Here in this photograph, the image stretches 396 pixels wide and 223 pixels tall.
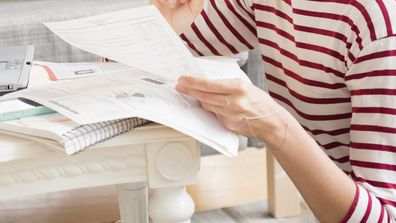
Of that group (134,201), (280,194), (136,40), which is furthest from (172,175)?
(280,194)

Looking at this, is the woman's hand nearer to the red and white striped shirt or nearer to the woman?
the woman

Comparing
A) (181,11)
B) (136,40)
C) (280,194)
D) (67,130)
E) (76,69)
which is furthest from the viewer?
(280,194)

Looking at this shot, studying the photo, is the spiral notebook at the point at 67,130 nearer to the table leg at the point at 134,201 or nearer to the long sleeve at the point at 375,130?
the long sleeve at the point at 375,130

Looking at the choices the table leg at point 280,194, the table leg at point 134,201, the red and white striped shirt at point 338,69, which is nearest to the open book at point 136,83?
the red and white striped shirt at point 338,69

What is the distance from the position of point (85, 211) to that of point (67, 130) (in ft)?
3.50

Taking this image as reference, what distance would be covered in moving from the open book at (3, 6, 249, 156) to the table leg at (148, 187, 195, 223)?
10 centimetres

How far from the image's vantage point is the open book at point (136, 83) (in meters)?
0.79

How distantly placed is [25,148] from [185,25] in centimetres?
45

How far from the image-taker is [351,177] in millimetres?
924

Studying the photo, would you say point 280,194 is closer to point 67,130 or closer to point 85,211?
point 85,211

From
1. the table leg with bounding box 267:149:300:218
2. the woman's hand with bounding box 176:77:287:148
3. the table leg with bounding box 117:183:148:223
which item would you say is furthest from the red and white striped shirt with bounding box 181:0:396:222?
the table leg with bounding box 267:149:300:218

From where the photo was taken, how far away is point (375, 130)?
0.86 metres

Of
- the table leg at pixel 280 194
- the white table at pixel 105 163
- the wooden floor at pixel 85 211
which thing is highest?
the white table at pixel 105 163

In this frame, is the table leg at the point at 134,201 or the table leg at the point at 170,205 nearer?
the table leg at the point at 170,205
